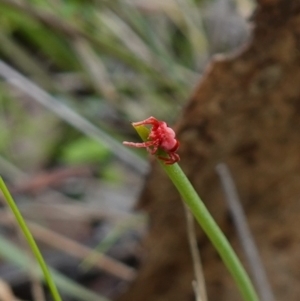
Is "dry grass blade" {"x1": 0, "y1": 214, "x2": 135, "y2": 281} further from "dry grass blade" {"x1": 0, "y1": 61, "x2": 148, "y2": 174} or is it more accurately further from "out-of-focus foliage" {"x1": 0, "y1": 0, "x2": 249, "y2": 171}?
"out-of-focus foliage" {"x1": 0, "y1": 0, "x2": 249, "y2": 171}

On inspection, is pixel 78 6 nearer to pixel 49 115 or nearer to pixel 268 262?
pixel 49 115

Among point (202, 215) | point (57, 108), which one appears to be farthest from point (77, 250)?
point (202, 215)

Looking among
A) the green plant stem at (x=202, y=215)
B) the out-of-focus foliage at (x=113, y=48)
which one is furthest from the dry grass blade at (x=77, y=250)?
the green plant stem at (x=202, y=215)

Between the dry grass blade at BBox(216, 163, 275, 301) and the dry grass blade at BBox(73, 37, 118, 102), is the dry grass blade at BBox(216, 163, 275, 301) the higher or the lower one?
the lower one

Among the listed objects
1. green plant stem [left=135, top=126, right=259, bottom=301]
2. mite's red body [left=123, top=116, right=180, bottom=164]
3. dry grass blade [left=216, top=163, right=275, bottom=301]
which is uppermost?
dry grass blade [left=216, top=163, right=275, bottom=301]

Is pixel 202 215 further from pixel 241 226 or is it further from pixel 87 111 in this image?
pixel 87 111

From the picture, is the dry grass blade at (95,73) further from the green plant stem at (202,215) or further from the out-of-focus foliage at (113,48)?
the green plant stem at (202,215)

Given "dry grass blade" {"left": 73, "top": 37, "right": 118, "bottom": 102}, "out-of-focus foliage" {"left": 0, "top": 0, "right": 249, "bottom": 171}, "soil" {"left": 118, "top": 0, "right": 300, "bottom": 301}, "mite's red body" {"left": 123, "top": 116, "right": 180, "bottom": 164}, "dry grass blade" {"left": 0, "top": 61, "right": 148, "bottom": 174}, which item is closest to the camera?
"mite's red body" {"left": 123, "top": 116, "right": 180, "bottom": 164}

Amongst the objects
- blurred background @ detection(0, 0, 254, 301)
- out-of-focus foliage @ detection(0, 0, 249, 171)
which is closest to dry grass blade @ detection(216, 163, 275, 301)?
blurred background @ detection(0, 0, 254, 301)
